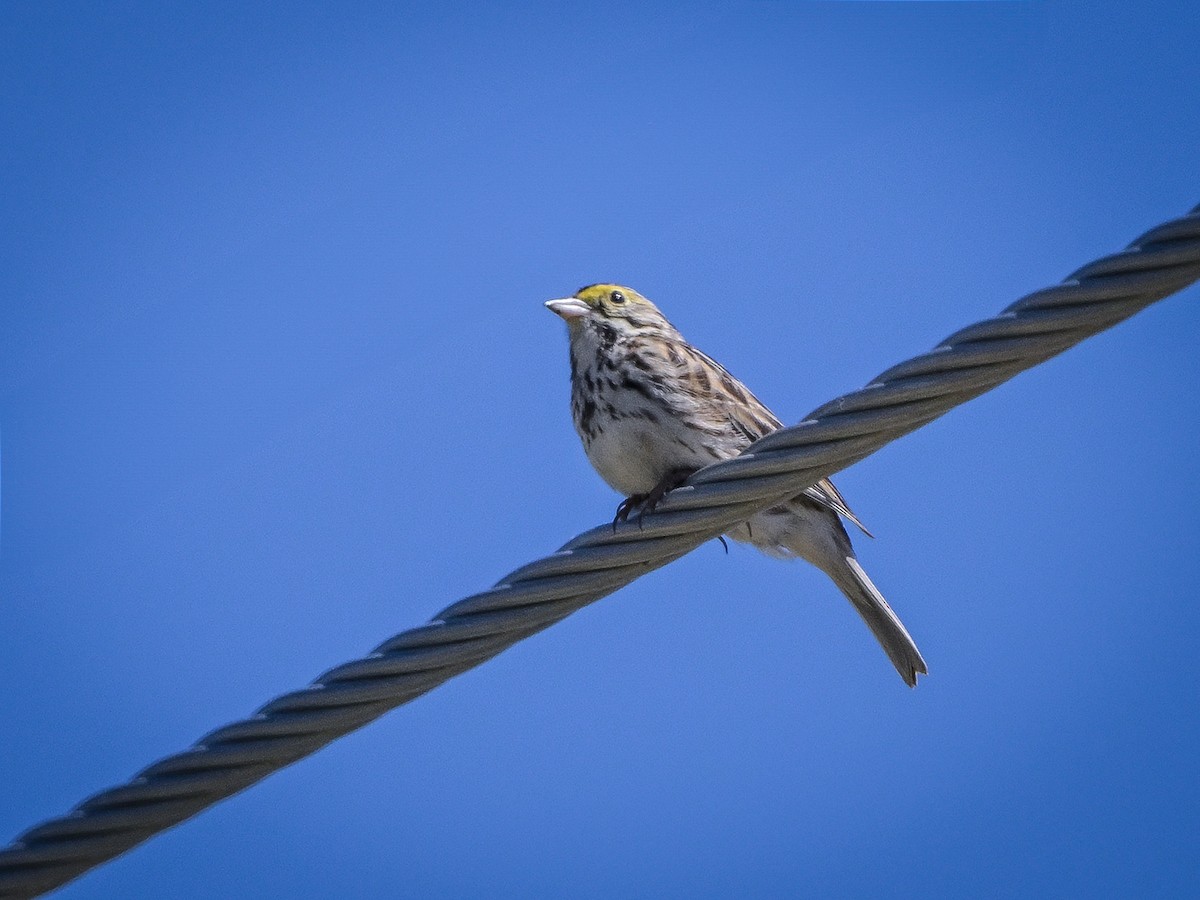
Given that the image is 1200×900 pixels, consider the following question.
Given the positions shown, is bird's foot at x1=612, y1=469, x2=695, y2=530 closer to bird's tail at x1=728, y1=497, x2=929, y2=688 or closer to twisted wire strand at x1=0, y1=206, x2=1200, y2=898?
bird's tail at x1=728, y1=497, x2=929, y2=688

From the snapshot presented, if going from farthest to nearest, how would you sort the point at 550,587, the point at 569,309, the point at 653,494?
the point at 569,309 < the point at 653,494 < the point at 550,587

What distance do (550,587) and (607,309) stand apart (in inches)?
105

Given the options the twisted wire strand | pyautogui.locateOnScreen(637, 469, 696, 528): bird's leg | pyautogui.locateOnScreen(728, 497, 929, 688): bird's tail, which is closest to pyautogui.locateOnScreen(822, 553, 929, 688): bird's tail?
pyautogui.locateOnScreen(728, 497, 929, 688): bird's tail

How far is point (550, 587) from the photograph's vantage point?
3160mm

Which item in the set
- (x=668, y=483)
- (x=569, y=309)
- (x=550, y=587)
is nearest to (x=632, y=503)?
(x=668, y=483)

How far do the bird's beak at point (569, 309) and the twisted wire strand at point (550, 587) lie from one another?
97.7 inches

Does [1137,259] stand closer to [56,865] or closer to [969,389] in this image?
[969,389]

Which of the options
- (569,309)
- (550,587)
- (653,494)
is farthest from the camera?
(569,309)

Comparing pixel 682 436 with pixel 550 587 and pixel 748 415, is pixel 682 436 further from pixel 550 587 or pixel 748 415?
pixel 550 587

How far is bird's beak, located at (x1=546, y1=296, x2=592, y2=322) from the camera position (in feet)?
18.5

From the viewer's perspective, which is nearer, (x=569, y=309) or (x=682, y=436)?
(x=682, y=436)

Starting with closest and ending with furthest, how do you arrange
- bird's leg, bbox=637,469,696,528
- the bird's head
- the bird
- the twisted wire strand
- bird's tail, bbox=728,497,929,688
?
the twisted wire strand
bird's leg, bbox=637,469,696,528
the bird
bird's tail, bbox=728,497,929,688
the bird's head

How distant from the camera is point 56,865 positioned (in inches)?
119

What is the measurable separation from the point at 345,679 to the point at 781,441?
1.09m
